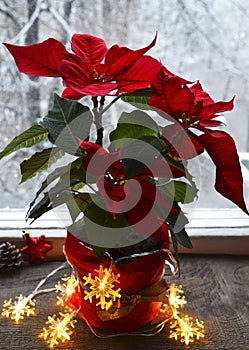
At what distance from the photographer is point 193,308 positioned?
94cm

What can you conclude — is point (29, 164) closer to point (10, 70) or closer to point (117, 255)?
point (117, 255)

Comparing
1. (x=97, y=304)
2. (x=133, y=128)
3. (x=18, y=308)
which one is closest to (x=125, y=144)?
(x=133, y=128)

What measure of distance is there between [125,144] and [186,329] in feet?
1.04

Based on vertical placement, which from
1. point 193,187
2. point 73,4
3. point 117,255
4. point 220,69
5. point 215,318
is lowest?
point 215,318

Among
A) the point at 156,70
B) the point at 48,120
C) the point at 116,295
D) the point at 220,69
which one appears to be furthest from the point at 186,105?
the point at 220,69

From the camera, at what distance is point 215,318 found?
91 centimetres

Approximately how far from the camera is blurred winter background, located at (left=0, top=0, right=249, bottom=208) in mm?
1128

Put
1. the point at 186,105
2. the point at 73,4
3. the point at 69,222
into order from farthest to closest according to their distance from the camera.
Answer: the point at 73,4 < the point at 69,222 < the point at 186,105

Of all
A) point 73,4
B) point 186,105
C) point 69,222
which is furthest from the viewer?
point 73,4

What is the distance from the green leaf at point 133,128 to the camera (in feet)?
2.60

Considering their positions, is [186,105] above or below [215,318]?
above

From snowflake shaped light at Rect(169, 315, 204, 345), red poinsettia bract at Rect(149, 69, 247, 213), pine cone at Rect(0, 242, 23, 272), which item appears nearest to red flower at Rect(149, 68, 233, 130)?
red poinsettia bract at Rect(149, 69, 247, 213)

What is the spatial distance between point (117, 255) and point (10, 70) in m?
0.53

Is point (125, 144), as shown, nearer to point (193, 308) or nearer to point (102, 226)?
point (102, 226)
